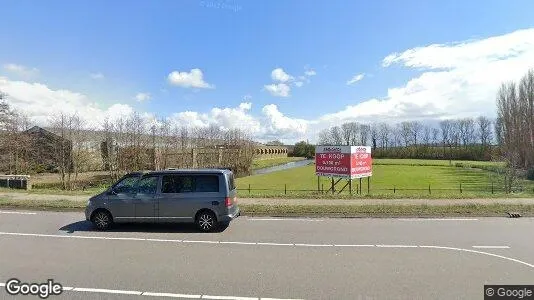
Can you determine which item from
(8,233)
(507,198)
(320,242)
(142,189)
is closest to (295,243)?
(320,242)

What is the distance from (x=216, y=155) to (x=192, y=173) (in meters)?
44.8

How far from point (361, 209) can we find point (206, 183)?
5.97 metres

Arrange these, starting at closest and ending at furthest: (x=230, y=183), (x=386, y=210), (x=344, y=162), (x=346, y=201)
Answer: (x=230, y=183) → (x=386, y=210) → (x=346, y=201) → (x=344, y=162)

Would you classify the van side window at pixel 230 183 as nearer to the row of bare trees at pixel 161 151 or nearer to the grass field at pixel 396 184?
the grass field at pixel 396 184

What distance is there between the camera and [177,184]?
977 cm

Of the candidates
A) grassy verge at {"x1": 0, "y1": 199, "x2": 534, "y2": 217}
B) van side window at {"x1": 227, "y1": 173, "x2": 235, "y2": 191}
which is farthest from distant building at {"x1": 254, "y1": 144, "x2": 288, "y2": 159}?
van side window at {"x1": 227, "y1": 173, "x2": 235, "y2": 191}

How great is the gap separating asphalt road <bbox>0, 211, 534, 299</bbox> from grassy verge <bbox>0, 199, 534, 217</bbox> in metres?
1.51

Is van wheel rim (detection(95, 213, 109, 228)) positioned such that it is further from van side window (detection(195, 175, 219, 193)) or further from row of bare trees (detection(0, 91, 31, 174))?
row of bare trees (detection(0, 91, 31, 174))

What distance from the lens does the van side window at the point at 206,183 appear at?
966cm

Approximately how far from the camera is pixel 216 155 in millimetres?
54156

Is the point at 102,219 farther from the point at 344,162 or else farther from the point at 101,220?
the point at 344,162

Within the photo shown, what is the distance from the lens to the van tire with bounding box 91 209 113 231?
970 cm

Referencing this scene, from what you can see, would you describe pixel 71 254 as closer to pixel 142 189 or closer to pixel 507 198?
pixel 142 189

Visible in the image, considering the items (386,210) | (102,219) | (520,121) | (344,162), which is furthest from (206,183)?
(520,121)
